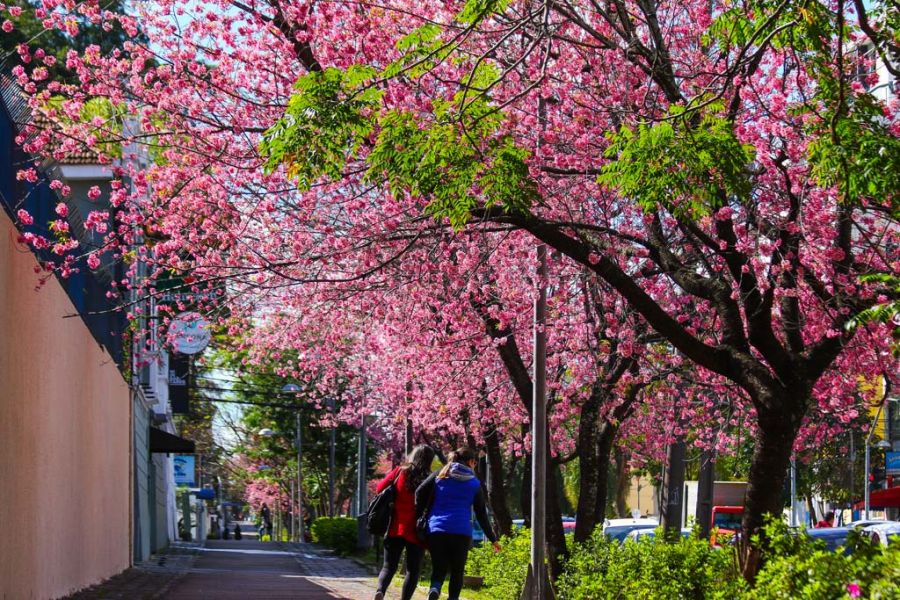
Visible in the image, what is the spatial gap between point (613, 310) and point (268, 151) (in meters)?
8.14

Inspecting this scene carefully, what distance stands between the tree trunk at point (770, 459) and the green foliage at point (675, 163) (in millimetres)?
2250

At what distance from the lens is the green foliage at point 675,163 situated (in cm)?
908

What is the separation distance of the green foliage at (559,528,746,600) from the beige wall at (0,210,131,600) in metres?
5.05

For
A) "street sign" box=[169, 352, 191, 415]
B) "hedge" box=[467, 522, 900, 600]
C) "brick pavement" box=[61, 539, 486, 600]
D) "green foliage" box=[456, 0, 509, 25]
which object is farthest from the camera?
"street sign" box=[169, 352, 191, 415]

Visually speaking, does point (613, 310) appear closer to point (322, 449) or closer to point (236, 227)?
point (236, 227)

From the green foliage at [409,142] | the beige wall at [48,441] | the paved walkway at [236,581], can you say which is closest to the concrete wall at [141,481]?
the paved walkway at [236,581]

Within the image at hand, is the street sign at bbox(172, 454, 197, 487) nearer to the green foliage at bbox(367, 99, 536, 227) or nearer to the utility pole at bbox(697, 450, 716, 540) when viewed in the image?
the utility pole at bbox(697, 450, 716, 540)

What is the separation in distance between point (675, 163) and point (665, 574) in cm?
344

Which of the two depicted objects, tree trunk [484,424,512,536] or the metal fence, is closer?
the metal fence

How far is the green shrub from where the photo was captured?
3781cm

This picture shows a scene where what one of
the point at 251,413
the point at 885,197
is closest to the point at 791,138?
the point at 885,197

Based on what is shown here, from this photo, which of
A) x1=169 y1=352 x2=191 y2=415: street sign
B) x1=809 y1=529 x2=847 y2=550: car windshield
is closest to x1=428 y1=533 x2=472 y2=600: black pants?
x1=809 y1=529 x2=847 y2=550: car windshield

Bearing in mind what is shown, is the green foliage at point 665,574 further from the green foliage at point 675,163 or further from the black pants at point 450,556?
the green foliage at point 675,163

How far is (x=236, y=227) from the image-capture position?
13945 mm
